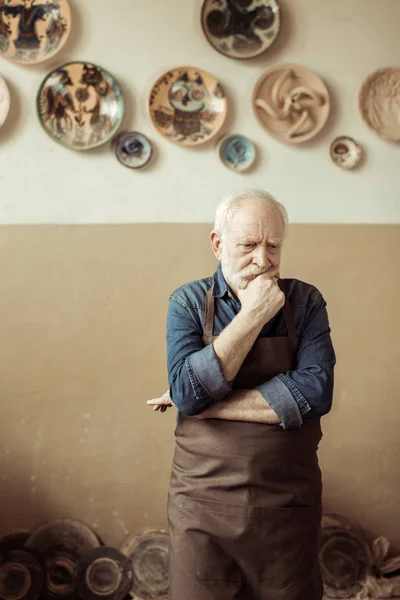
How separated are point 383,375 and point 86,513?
1527 mm

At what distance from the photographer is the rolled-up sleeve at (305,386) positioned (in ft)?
5.07

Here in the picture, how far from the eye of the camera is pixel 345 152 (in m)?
2.73

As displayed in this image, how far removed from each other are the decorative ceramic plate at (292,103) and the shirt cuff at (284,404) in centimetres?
152

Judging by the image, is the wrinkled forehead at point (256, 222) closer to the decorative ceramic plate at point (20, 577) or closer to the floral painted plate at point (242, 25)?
the floral painted plate at point (242, 25)

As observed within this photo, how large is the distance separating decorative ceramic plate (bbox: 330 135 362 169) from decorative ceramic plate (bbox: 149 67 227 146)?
560 mm

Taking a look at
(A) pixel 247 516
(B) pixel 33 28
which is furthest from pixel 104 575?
(B) pixel 33 28

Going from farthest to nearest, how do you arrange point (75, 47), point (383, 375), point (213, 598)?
point (383, 375) < point (75, 47) < point (213, 598)

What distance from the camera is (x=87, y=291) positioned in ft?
8.44

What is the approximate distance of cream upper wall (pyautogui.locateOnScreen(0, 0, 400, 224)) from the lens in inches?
100

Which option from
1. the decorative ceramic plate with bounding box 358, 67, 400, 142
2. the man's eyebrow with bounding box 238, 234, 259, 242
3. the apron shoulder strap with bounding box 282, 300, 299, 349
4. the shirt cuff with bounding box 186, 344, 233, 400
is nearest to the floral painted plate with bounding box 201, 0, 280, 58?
the decorative ceramic plate with bounding box 358, 67, 400, 142

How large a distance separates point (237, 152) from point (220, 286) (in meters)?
1.16

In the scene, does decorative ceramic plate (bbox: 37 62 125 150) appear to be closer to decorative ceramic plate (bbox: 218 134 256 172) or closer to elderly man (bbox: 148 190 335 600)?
decorative ceramic plate (bbox: 218 134 256 172)

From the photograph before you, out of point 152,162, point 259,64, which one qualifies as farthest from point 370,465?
point 259,64

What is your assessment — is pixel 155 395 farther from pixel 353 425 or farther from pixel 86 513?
pixel 353 425
